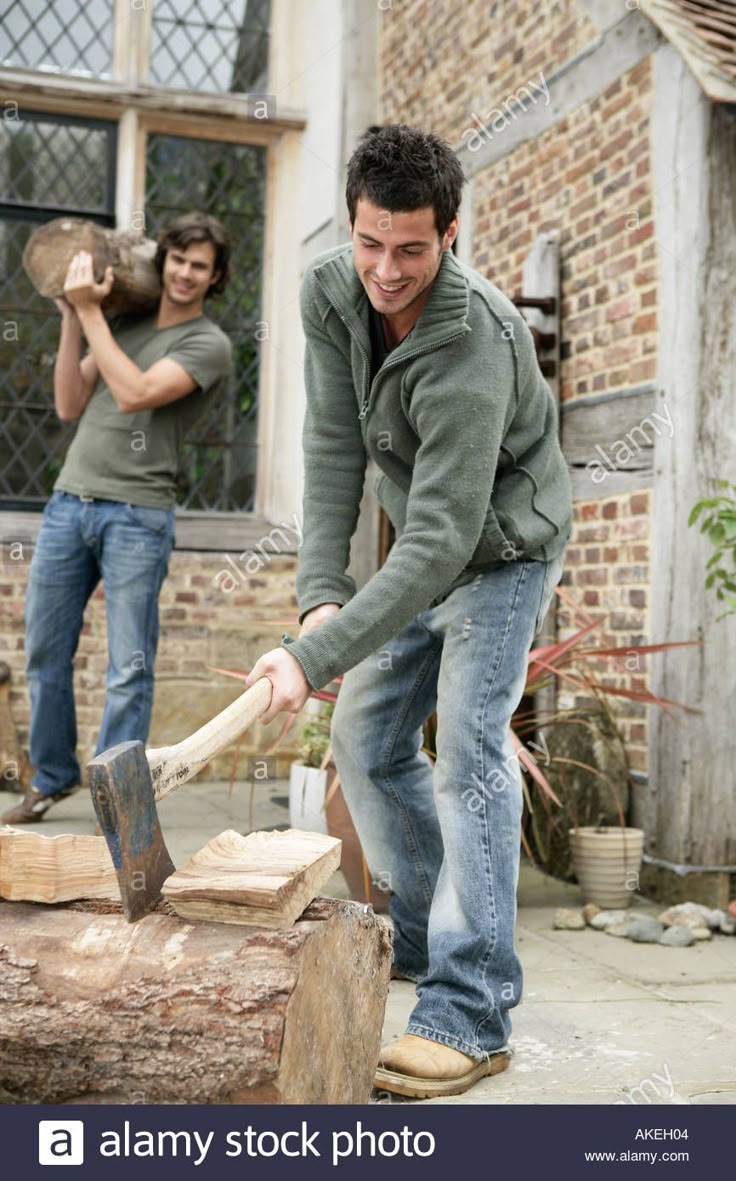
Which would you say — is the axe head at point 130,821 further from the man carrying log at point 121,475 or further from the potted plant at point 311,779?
the man carrying log at point 121,475

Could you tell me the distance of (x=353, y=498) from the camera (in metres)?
2.92

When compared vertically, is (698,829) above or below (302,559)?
below

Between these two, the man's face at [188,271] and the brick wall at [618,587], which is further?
the man's face at [188,271]

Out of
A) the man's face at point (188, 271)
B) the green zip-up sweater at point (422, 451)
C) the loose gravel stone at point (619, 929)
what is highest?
the man's face at point (188, 271)

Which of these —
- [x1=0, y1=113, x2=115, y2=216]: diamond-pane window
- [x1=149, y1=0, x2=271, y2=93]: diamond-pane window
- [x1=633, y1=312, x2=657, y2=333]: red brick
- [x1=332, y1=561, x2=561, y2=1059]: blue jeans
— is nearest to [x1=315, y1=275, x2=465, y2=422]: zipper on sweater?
[x1=332, y1=561, x2=561, y2=1059]: blue jeans

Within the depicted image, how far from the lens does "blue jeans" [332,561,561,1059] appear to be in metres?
2.70

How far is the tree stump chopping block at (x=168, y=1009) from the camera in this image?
2.04m

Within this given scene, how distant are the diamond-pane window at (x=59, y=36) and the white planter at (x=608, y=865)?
185 inches

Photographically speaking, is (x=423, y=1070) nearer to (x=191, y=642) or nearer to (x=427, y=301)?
(x=427, y=301)

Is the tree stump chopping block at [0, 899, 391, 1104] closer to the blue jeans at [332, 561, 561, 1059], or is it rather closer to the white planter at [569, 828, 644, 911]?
the blue jeans at [332, 561, 561, 1059]

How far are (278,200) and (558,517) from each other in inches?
188

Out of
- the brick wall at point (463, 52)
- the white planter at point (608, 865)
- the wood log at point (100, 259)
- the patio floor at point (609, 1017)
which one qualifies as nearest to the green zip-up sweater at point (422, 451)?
the patio floor at point (609, 1017)
